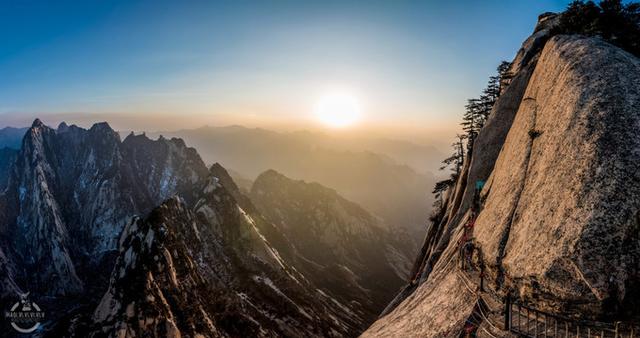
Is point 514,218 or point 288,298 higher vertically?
point 514,218

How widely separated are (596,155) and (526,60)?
31.3 metres

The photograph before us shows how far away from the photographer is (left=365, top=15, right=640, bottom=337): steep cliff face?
17125mm

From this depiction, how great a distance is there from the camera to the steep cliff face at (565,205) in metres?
17.1

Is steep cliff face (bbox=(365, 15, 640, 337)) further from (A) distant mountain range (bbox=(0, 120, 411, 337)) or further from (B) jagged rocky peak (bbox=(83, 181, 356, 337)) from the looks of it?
(A) distant mountain range (bbox=(0, 120, 411, 337))

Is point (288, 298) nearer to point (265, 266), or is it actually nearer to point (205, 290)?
point (265, 266)

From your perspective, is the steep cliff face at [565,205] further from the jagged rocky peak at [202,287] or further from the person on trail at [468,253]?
the jagged rocky peak at [202,287]

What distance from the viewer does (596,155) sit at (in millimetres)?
19172

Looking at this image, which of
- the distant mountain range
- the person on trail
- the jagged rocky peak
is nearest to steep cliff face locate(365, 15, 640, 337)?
the person on trail

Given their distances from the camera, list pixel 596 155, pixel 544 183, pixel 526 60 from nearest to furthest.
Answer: pixel 596 155 < pixel 544 183 < pixel 526 60

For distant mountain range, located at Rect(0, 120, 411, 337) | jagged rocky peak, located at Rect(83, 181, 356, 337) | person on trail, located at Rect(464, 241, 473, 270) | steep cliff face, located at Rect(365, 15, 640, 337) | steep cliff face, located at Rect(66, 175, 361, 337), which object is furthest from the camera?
distant mountain range, located at Rect(0, 120, 411, 337)

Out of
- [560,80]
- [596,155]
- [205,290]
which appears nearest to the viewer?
[596,155]

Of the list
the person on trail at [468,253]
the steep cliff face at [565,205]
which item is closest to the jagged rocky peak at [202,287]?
the steep cliff face at [565,205]

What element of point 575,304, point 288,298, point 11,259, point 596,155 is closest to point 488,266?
point 575,304

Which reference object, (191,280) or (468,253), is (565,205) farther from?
(191,280)
